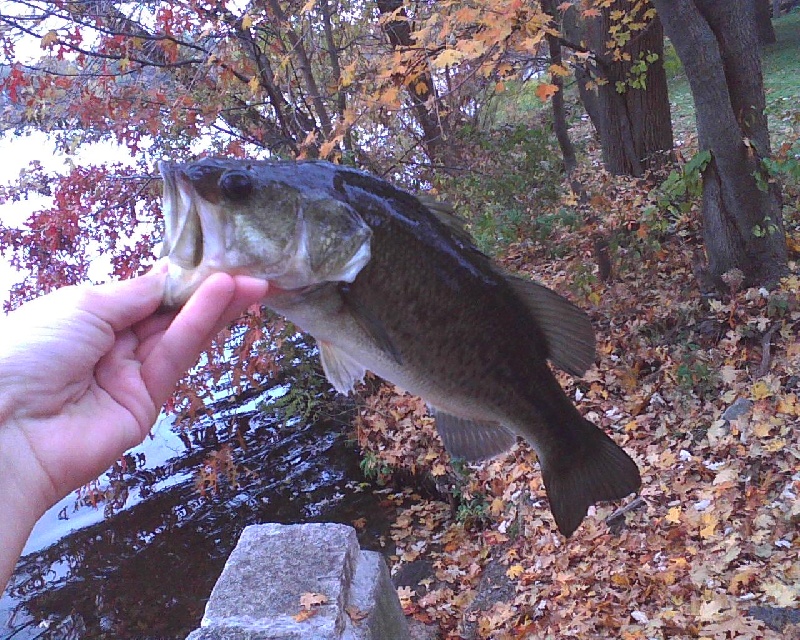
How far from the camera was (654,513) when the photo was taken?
15.9 feet

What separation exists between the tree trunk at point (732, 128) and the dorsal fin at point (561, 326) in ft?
15.5

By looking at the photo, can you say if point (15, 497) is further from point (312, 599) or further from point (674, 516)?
point (674, 516)

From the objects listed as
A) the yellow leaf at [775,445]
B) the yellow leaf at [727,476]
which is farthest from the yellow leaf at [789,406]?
Result: the yellow leaf at [727,476]

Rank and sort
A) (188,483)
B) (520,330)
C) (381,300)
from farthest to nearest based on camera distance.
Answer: (188,483), (520,330), (381,300)

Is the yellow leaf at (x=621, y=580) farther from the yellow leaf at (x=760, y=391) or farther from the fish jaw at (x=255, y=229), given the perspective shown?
the fish jaw at (x=255, y=229)

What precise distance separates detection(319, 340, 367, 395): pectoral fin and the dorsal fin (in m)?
0.56

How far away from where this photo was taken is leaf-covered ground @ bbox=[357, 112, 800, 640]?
4156 millimetres

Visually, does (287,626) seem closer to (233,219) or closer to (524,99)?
(233,219)

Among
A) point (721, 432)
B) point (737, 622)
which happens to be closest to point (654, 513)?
point (721, 432)

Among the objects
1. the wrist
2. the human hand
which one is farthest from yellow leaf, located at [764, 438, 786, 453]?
the wrist

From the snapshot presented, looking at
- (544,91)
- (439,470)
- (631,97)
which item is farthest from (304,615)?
(631,97)

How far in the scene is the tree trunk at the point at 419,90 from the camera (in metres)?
7.14

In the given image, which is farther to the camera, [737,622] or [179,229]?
[737,622]

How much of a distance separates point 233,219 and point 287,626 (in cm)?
228
